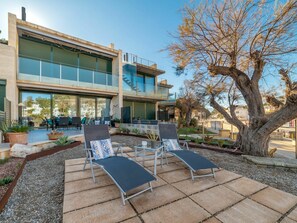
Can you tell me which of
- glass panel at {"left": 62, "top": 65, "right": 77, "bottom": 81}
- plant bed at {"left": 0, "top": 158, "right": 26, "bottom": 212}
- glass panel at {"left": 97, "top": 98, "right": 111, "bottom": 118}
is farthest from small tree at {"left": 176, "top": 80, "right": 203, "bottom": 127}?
plant bed at {"left": 0, "top": 158, "right": 26, "bottom": 212}

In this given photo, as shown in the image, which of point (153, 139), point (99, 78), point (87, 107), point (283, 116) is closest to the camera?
point (283, 116)

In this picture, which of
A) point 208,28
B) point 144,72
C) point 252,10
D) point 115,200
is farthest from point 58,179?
point 144,72

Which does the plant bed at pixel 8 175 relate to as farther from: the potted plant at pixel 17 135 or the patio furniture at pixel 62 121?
the patio furniture at pixel 62 121

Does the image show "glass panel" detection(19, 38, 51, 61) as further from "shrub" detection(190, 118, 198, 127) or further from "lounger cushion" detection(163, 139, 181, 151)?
"shrub" detection(190, 118, 198, 127)

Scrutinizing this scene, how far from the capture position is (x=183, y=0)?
16.9 ft

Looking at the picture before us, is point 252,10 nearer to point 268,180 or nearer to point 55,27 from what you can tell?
point 268,180

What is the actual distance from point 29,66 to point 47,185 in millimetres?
8440

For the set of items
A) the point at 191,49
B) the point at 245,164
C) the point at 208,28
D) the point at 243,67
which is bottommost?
the point at 245,164

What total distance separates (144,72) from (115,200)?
15348mm

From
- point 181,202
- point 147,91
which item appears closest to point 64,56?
point 147,91

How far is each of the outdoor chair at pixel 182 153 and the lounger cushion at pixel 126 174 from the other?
3.19 feet

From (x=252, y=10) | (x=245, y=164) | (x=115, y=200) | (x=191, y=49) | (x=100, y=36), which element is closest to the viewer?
→ (x=115, y=200)

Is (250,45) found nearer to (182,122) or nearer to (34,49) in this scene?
(182,122)

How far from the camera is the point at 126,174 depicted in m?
2.43
